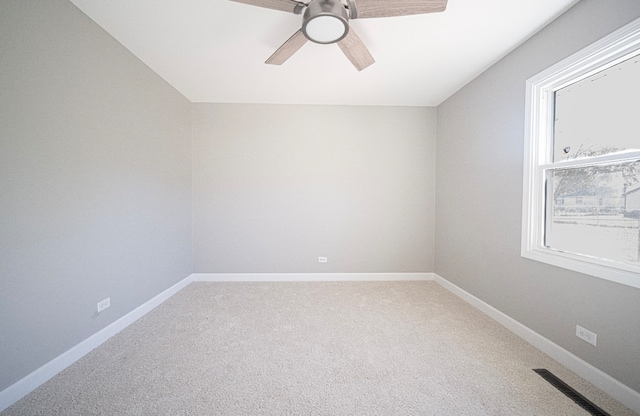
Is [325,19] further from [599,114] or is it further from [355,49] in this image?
[599,114]

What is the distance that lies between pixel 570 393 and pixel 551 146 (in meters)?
1.77

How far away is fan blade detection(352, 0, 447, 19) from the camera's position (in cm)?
137

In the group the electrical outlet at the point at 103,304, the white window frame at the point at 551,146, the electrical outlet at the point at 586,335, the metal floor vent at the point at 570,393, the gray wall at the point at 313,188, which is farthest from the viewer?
the gray wall at the point at 313,188

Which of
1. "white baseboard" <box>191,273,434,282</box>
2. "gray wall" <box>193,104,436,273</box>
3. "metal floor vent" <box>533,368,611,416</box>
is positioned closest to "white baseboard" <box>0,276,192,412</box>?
"white baseboard" <box>191,273,434,282</box>

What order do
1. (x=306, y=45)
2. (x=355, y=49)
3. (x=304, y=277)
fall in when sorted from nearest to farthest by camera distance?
(x=355, y=49), (x=306, y=45), (x=304, y=277)

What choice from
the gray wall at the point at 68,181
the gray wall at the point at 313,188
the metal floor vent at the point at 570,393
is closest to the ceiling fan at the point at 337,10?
the gray wall at the point at 68,181

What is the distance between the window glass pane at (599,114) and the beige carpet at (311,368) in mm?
1577

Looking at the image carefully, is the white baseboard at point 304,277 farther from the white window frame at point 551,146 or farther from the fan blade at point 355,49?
the fan blade at point 355,49

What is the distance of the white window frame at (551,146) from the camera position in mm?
1432

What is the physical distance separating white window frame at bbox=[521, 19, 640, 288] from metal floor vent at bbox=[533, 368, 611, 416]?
73 centimetres

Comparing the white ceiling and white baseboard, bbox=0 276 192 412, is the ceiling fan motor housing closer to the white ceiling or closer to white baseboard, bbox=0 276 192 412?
the white ceiling

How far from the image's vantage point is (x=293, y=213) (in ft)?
11.6

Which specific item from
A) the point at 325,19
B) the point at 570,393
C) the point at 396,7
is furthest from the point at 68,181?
the point at 570,393

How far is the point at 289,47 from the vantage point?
1.84 metres
